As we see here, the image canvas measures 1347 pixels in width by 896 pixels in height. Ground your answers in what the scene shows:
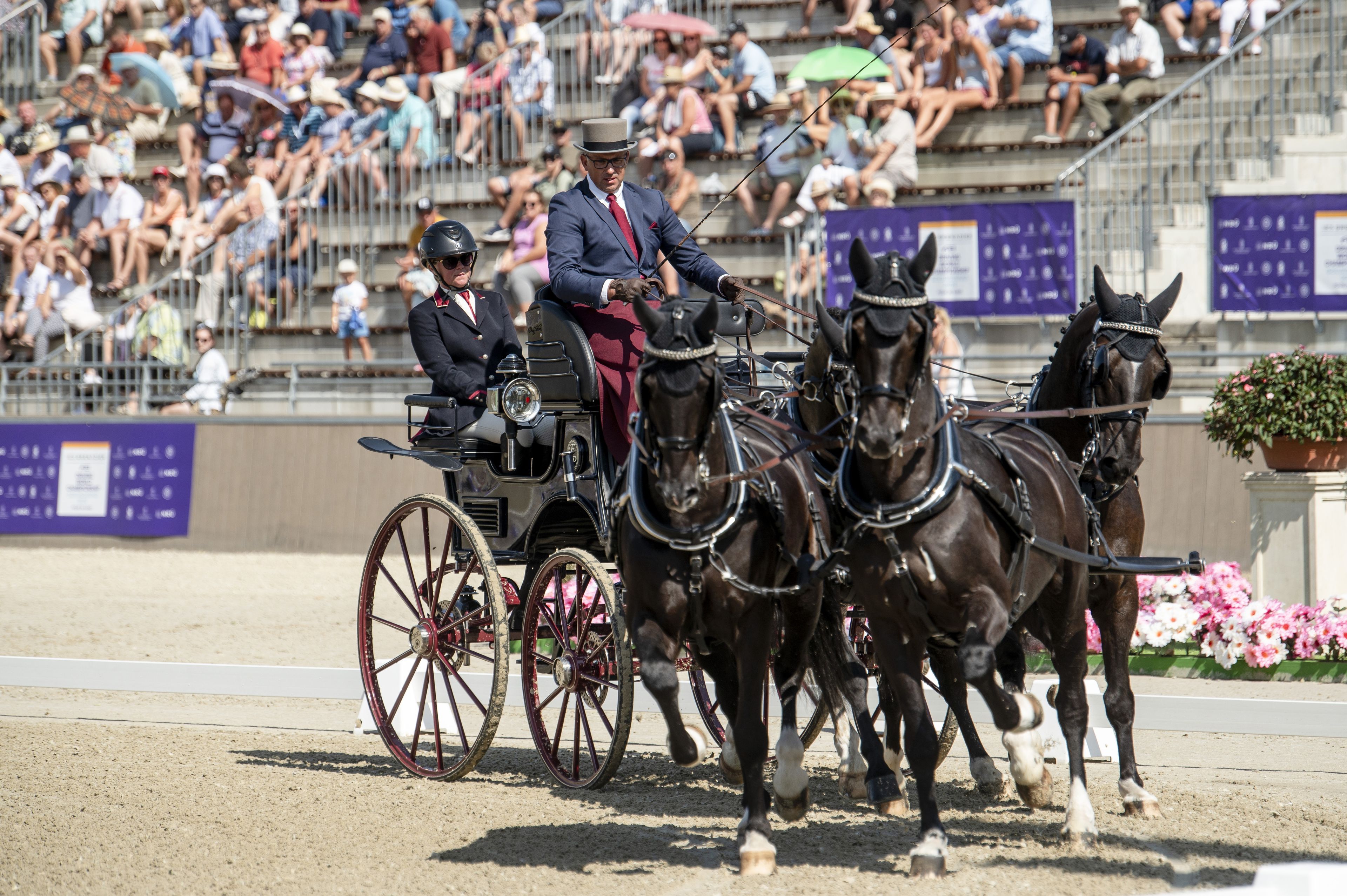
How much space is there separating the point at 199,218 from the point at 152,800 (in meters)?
12.5

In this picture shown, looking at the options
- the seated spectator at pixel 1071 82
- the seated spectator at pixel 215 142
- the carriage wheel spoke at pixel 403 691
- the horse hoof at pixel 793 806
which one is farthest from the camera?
the seated spectator at pixel 215 142

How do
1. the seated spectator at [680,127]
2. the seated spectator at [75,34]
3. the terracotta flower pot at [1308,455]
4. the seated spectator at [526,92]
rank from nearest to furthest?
the terracotta flower pot at [1308,455], the seated spectator at [680,127], the seated spectator at [526,92], the seated spectator at [75,34]

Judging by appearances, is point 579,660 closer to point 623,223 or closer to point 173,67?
point 623,223

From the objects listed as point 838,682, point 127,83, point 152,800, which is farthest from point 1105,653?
point 127,83

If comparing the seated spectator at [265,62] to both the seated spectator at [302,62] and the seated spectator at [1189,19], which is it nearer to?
the seated spectator at [302,62]

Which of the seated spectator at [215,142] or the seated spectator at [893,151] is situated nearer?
the seated spectator at [893,151]

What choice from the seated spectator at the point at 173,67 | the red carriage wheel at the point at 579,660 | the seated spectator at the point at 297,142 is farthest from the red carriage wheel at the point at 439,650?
the seated spectator at the point at 173,67

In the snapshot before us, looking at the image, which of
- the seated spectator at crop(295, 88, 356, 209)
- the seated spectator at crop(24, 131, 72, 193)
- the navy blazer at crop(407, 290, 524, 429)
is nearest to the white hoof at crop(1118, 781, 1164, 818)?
the navy blazer at crop(407, 290, 524, 429)

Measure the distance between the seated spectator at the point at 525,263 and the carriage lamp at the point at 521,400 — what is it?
774cm

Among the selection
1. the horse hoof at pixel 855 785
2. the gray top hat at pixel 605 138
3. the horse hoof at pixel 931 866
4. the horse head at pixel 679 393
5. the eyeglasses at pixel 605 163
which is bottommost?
the horse hoof at pixel 855 785

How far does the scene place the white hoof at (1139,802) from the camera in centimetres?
514

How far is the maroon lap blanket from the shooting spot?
5.68 metres

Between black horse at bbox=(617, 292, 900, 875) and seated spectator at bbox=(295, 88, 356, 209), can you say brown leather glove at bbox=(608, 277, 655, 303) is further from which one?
seated spectator at bbox=(295, 88, 356, 209)

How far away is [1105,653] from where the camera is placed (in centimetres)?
536
